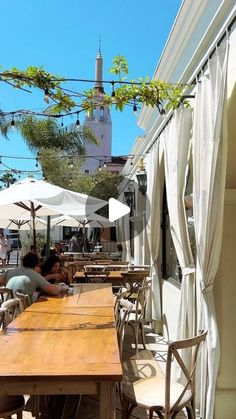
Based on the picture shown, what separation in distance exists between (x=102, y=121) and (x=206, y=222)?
51.6 metres

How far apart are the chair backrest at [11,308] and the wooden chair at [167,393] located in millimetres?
1305

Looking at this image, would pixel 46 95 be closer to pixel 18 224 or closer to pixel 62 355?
pixel 62 355

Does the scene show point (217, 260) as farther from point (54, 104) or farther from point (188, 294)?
point (54, 104)

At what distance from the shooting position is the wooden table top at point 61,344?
229 centimetres

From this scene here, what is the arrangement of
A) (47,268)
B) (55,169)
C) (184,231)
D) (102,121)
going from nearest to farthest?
1. (184,231)
2. (47,268)
3. (55,169)
4. (102,121)

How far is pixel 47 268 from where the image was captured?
19.7 ft

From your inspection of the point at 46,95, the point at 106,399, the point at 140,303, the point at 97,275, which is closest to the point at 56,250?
the point at 97,275

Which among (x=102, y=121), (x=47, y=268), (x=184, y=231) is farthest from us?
(x=102, y=121)

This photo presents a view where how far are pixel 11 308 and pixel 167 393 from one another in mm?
1968

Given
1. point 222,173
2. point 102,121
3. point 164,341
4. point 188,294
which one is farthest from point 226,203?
point 102,121

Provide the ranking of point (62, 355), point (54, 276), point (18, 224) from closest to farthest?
point (62, 355)
point (54, 276)
point (18, 224)

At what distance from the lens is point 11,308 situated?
4004mm

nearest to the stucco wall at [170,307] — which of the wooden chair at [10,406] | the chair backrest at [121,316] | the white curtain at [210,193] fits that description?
the chair backrest at [121,316]

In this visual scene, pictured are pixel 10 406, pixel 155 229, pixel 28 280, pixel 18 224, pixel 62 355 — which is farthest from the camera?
pixel 18 224
